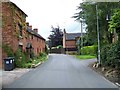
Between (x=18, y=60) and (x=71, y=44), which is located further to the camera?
(x=71, y=44)

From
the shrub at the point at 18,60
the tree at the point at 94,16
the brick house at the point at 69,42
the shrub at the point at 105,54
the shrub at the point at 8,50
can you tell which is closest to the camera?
the shrub at the point at 105,54

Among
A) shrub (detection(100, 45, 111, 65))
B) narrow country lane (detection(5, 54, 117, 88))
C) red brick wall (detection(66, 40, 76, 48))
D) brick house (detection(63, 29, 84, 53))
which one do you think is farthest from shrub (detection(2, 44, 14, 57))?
red brick wall (detection(66, 40, 76, 48))

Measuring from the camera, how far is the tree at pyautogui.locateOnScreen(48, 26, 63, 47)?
307 ft

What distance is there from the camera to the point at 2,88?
13.7 m

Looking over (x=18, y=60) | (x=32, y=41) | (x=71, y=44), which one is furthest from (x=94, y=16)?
(x=71, y=44)

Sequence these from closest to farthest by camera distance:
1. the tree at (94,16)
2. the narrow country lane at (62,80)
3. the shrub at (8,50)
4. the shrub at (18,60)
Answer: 1. the narrow country lane at (62,80)
2. the tree at (94,16)
3. the shrub at (8,50)
4. the shrub at (18,60)

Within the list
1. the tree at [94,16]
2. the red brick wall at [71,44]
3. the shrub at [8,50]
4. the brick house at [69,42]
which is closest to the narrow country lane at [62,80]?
the shrub at [8,50]

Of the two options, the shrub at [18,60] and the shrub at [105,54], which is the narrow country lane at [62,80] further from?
the shrub at [18,60]

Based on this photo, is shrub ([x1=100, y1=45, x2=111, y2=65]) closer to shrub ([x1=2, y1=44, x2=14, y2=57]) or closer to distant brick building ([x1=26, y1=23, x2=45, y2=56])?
shrub ([x1=2, y1=44, x2=14, y2=57])

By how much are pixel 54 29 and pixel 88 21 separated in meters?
66.9

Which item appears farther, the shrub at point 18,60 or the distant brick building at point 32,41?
the distant brick building at point 32,41

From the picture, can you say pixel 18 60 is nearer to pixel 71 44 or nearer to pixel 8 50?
pixel 8 50

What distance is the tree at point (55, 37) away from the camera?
93656 millimetres

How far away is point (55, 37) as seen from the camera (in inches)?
3735
